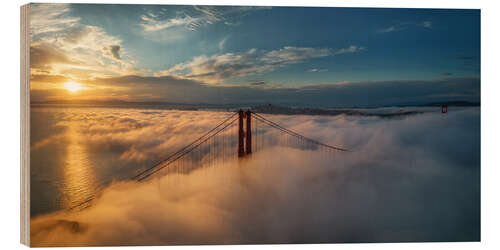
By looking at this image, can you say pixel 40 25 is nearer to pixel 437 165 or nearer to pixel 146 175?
pixel 146 175

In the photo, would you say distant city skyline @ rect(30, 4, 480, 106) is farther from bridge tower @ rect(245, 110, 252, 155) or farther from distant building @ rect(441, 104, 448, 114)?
bridge tower @ rect(245, 110, 252, 155)

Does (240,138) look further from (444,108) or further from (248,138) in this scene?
(444,108)

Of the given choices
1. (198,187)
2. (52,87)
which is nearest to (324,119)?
(198,187)

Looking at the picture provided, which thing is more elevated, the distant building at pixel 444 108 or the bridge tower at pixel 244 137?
the distant building at pixel 444 108

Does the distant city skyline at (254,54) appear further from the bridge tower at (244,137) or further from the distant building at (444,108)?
the bridge tower at (244,137)

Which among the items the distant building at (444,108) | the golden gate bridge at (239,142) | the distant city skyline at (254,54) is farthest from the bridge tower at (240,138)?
the distant building at (444,108)

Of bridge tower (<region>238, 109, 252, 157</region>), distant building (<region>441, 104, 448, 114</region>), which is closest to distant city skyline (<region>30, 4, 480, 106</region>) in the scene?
distant building (<region>441, 104, 448, 114</region>)

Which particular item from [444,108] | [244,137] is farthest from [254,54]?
[444,108]
